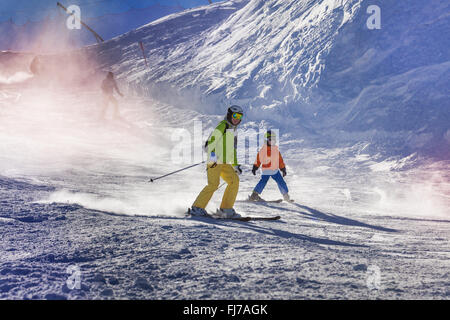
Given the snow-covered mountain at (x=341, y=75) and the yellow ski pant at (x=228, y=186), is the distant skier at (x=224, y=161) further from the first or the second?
the snow-covered mountain at (x=341, y=75)

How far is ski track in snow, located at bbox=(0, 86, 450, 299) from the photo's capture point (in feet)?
7.77

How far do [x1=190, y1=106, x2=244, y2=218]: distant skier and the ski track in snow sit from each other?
34cm

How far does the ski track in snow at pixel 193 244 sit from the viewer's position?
2.37 meters

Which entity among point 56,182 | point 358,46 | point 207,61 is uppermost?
point 207,61

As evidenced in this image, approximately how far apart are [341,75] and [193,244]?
1263cm

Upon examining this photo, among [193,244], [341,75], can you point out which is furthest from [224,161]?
[341,75]

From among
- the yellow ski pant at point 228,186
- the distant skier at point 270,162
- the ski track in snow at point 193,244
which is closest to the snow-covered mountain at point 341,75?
the ski track in snow at point 193,244

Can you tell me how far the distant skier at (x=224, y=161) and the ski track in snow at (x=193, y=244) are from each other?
340 mm

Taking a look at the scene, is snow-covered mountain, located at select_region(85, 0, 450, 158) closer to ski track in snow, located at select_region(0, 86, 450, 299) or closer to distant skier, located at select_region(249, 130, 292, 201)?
ski track in snow, located at select_region(0, 86, 450, 299)

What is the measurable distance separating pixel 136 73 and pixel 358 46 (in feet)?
47.3

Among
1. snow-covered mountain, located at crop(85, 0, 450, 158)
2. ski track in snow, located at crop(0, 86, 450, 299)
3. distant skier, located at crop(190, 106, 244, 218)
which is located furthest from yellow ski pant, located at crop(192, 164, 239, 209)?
snow-covered mountain, located at crop(85, 0, 450, 158)
